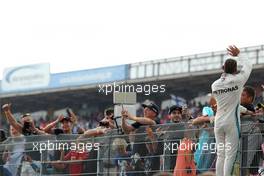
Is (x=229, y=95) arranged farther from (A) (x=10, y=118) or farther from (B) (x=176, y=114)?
(A) (x=10, y=118)

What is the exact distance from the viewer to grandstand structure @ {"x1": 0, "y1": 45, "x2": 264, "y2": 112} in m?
40.1

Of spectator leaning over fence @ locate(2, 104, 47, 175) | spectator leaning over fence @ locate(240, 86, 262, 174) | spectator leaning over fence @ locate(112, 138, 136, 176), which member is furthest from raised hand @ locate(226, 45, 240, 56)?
spectator leaning over fence @ locate(2, 104, 47, 175)

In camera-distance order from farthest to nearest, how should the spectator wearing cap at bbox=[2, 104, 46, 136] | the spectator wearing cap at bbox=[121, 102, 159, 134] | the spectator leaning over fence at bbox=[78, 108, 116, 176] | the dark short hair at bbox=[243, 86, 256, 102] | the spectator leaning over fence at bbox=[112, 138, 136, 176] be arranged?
the spectator wearing cap at bbox=[2, 104, 46, 136] < the spectator leaning over fence at bbox=[78, 108, 116, 176] < the spectator leaning over fence at bbox=[112, 138, 136, 176] < the spectator wearing cap at bbox=[121, 102, 159, 134] < the dark short hair at bbox=[243, 86, 256, 102]

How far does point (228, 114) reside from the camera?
427 inches

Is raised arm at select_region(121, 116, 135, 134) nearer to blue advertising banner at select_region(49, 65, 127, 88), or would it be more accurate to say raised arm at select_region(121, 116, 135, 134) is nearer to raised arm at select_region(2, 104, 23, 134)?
raised arm at select_region(2, 104, 23, 134)

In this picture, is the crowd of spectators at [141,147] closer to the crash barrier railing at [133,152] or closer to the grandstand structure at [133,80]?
the crash barrier railing at [133,152]

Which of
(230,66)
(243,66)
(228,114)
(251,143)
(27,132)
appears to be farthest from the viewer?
(27,132)

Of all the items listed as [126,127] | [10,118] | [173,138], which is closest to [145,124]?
[126,127]

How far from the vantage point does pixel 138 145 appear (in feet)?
40.6

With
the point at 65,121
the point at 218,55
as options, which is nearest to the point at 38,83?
the point at 218,55

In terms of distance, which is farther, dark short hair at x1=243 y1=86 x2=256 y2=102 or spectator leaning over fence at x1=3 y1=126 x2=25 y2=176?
spectator leaning over fence at x1=3 y1=126 x2=25 y2=176

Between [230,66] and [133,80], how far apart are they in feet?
104

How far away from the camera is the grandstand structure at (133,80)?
40062mm

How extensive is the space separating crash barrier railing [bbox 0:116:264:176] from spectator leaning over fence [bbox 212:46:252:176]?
1.11ft
